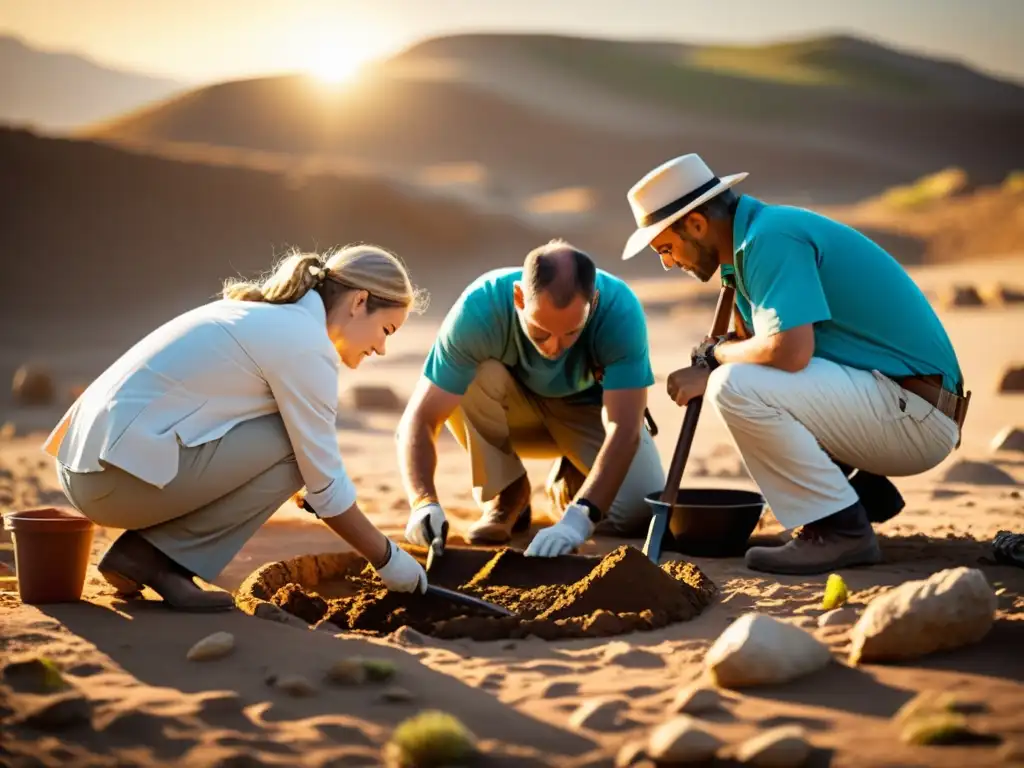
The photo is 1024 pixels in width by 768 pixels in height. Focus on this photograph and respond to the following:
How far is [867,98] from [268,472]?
162ft

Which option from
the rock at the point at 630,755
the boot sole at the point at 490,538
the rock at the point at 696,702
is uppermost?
the rock at the point at 696,702

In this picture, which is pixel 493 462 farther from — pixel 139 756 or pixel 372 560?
pixel 139 756

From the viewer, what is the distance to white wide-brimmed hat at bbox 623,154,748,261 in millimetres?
4277

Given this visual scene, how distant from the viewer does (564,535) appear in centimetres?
426

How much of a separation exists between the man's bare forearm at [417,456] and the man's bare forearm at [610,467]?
62cm

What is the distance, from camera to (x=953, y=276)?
17234 mm

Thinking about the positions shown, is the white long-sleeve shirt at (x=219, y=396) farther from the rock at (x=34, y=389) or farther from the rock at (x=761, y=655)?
the rock at (x=34, y=389)

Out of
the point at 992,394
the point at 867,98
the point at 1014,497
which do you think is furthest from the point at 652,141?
the point at 1014,497

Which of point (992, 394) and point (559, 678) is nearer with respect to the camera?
point (559, 678)

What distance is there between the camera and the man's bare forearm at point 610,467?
4496mm

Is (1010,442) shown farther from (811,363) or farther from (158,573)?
(158,573)

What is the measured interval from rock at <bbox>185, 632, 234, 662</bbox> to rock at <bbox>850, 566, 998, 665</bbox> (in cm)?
161

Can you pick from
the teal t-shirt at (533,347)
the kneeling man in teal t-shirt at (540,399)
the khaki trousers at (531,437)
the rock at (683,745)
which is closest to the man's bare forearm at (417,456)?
the kneeling man in teal t-shirt at (540,399)

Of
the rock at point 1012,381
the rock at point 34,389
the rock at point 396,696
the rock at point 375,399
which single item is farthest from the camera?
the rock at point 34,389
